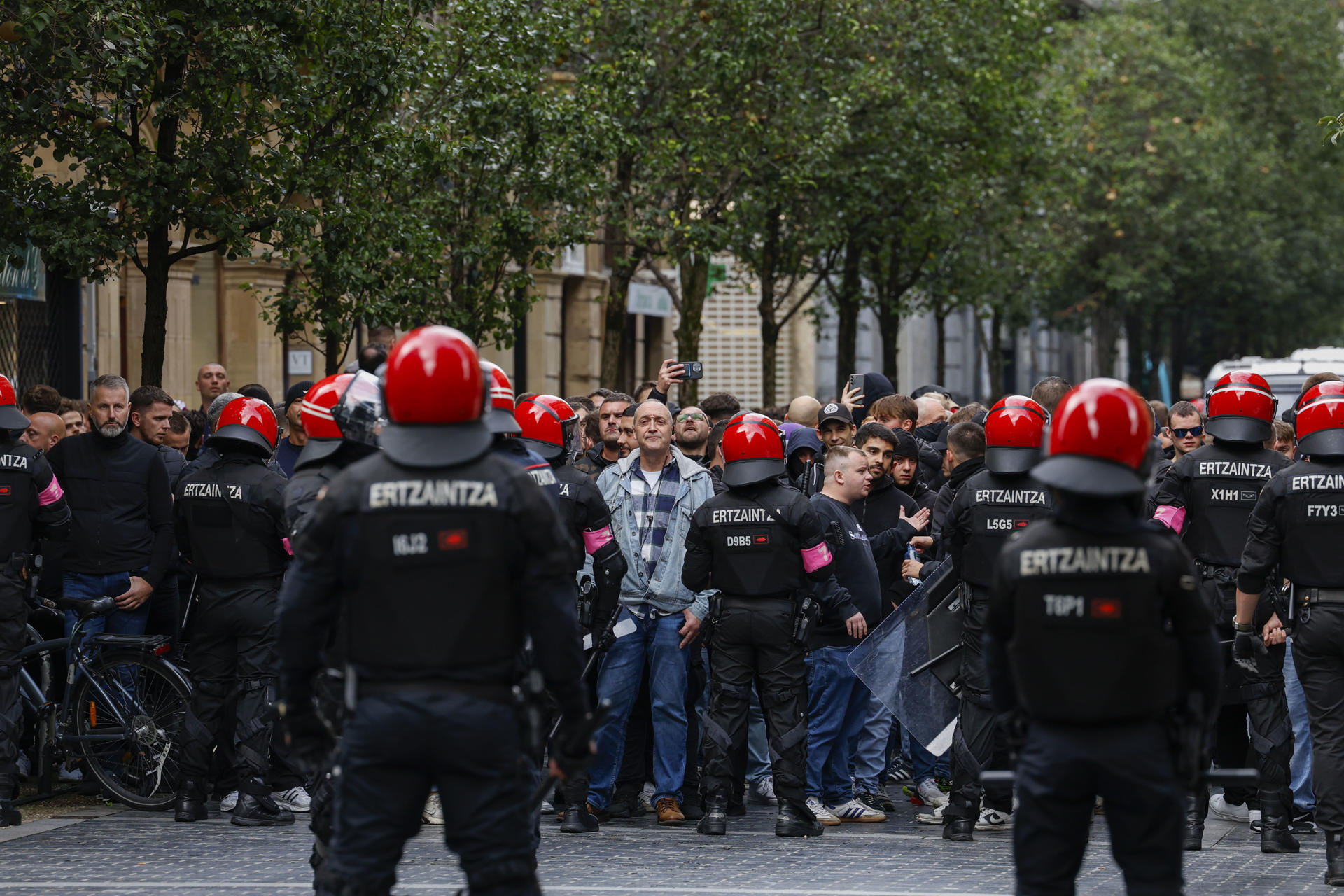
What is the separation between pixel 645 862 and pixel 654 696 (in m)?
1.07

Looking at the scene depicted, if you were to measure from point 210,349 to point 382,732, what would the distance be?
1739 cm

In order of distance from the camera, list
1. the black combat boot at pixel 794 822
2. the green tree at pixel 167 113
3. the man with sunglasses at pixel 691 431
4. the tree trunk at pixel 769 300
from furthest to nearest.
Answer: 1. the tree trunk at pixel 769 300
2. the green tree at pixel 167 113
3. the man with sunglasses at pixel 691 431
4. the black combat boot at pixel 794 822

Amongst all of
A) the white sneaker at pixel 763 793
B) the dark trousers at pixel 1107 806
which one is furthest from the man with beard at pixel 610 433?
the dark trousers at pixel 1107 806

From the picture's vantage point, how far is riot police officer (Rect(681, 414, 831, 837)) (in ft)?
27.5

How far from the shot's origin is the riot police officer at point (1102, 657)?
4.74 meters

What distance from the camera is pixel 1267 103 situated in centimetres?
4381

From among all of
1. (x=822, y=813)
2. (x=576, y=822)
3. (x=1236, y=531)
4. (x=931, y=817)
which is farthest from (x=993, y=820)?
(x=576, y=822)

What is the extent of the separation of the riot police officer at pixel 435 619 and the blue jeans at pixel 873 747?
188 inches

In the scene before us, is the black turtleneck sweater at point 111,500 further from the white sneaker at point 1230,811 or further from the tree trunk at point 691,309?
the tree trunk at point 691,309

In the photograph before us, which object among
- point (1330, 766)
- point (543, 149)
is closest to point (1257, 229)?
point (543, 149)

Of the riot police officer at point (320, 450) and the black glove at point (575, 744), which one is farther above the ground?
the riot police officer at point (320, 450)

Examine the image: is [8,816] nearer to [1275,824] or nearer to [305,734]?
[305,734]

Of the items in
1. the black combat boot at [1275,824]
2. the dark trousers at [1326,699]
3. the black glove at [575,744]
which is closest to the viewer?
the black glove at [575,744]

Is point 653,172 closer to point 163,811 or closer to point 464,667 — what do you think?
point 163,811
